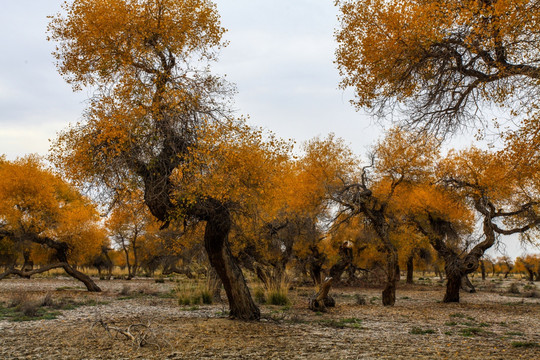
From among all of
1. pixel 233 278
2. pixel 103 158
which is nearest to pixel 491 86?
pixel 233 278

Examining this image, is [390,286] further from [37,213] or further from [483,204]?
[37,213]

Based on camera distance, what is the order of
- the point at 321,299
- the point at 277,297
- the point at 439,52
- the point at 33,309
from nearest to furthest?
the point at 439,52, the point at 33,309, the point at 321,299, the point at 277,297

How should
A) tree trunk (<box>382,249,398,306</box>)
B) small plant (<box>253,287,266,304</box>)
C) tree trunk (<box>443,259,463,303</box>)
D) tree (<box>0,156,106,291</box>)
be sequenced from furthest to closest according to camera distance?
tree (<box>0,156,106,291</box>) → tree trunk (<box>443,259,463,303</box>) → small plant (<box>253,287,266,304</box>) → tree trunk (<box>382,249,398,306</box>)

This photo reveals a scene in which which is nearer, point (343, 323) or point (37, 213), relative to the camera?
point (343, 323)

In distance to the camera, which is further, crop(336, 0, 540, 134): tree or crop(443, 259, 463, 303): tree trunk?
crop(443, 259, 463, 303): tree trunk

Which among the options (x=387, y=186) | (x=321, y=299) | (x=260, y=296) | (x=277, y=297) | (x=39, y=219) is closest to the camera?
(x=321, y=299)

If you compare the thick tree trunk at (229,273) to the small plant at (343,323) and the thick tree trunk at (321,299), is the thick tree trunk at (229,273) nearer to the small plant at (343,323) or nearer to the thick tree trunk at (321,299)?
the small plant at (343,323)

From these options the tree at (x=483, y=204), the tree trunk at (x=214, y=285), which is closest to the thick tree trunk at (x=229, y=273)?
the tree trunk at (x=214, y=285)

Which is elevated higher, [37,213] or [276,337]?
[37,213]

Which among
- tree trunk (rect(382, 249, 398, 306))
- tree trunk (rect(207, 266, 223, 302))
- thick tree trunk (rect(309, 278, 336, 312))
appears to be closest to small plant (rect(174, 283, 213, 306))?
tree trunk (rect(207, 266, 223, 302))

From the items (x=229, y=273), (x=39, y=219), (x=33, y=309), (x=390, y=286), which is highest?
Result: (x=39, y=219)

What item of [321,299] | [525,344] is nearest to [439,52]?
[525,344]

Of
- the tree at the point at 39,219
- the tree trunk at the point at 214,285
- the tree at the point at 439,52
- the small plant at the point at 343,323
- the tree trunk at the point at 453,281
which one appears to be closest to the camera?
the tree at the point at 439,52

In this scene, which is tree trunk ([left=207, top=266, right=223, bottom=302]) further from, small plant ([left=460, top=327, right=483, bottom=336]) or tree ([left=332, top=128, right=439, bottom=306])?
small plant ([left=460, top=327, right=483, bottom=336])
